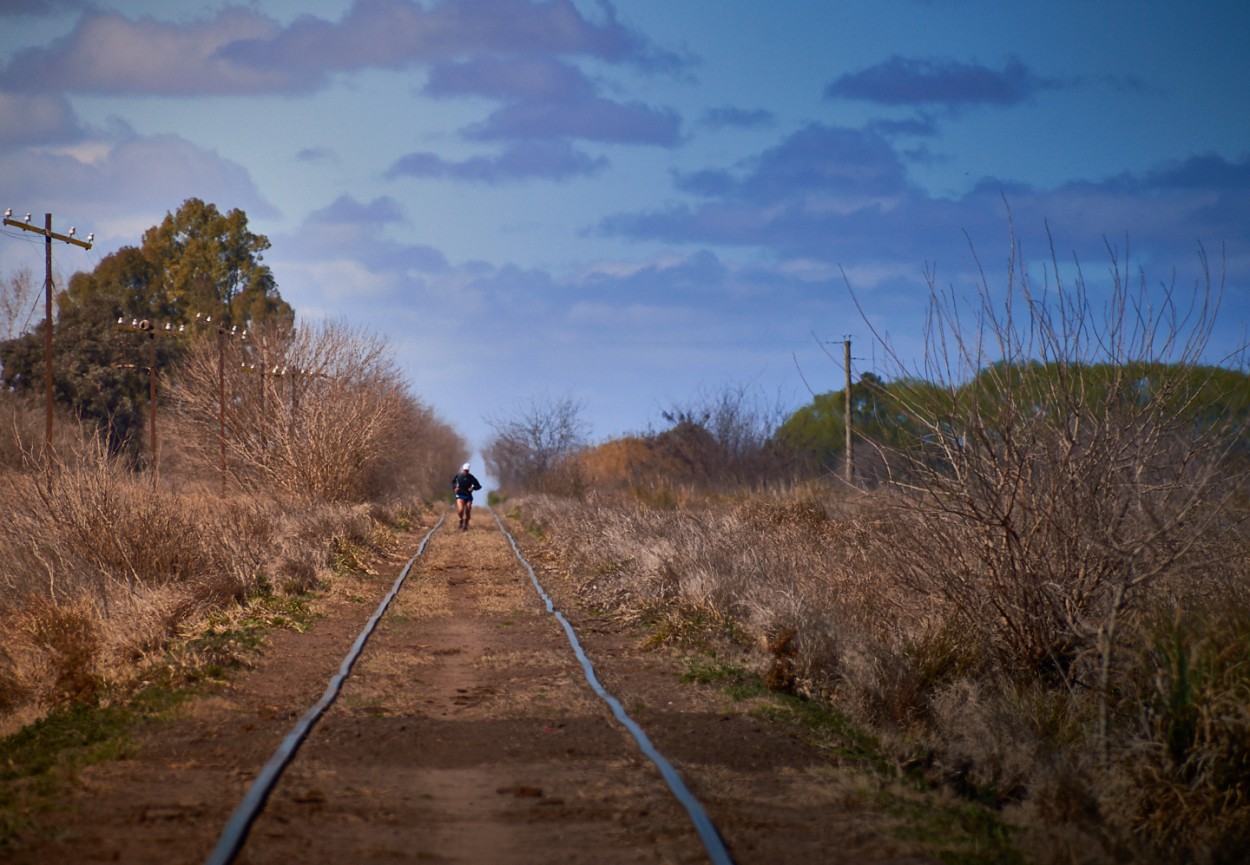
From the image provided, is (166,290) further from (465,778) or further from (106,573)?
(465,778)

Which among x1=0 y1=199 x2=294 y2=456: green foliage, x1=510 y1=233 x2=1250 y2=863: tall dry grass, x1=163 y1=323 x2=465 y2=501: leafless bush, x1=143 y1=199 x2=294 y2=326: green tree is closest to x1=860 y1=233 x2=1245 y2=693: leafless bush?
x1=510 y1=233 x2=1250 y2=863: tall dry grass

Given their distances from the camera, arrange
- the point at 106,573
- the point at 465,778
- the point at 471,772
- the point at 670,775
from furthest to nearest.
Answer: the point at 106,573
the point at 471,772
the point at 465,778
the point at 670,775

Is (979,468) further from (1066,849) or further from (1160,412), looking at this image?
(1066,849)

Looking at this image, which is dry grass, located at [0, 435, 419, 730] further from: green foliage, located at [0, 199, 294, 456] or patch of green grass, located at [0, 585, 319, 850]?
green foliage, located at [0, 199, 294, 456]

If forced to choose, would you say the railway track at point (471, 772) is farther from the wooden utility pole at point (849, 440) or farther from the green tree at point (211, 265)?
the green tree at point (211, 265)

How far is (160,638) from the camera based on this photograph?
34.8 feet

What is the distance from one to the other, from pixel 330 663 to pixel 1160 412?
25.6ft

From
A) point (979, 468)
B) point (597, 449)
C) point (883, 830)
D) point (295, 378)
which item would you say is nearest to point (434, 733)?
point (883, 830)

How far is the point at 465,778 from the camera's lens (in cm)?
674

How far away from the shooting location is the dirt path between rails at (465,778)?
5430mm

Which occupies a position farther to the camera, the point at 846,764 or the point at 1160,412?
the point at 1160,412

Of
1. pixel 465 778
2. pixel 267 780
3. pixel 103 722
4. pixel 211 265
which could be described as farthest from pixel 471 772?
pixel 211 265

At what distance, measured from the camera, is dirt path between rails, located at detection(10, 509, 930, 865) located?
5.43 m

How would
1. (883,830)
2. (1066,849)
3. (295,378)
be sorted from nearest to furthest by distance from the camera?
(1066,849) < (883,830) < (295,378)
